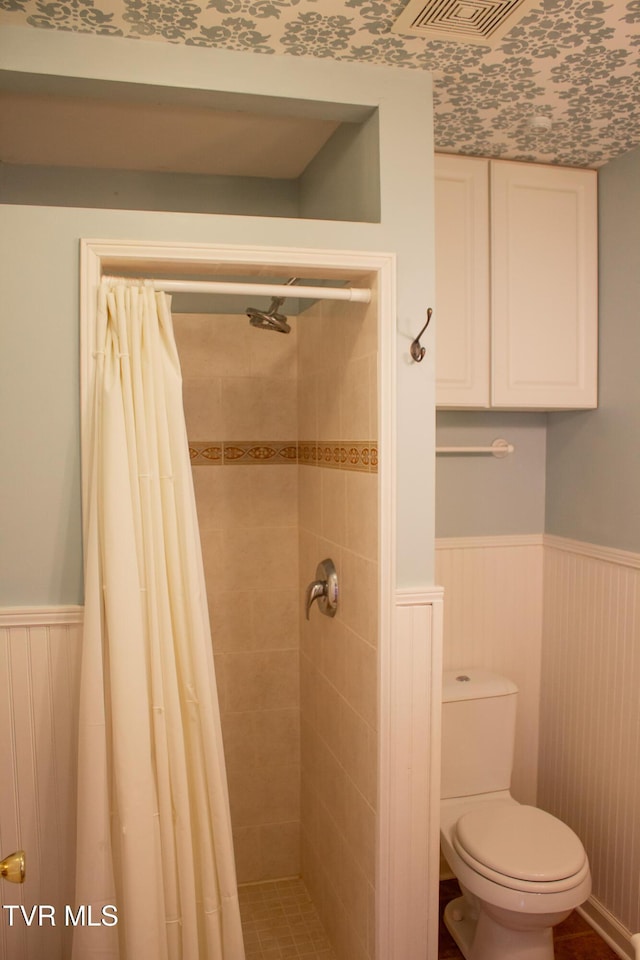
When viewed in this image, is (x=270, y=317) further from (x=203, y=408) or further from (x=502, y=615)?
(x=502, y=615)

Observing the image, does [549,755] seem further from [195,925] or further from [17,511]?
[17,511]

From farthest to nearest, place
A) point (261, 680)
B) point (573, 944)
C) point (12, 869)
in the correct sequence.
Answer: point (261, 680), point (573, 944), point (12, 869)

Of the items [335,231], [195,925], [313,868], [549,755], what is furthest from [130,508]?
[549,755]

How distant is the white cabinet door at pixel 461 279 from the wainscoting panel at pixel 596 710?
0.71m

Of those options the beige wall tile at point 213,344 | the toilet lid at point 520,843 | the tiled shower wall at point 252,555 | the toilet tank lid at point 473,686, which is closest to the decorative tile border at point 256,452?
the tiled shower wall at point 252,555

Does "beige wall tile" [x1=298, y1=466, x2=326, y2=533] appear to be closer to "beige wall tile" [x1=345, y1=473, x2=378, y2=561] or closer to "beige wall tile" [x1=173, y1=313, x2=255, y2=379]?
"beige wall tile" [x1=345, y1=473, x2=378, y2=561]

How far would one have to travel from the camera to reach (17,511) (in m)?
1.57

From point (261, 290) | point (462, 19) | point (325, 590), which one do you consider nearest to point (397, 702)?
point (325, 590)

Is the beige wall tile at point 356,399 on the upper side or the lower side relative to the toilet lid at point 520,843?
upper

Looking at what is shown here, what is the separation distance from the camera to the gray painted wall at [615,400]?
7.07 ft

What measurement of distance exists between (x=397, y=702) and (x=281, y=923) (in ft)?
3.56

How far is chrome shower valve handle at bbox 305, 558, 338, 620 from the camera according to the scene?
2055 mm

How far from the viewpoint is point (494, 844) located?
1956 mm

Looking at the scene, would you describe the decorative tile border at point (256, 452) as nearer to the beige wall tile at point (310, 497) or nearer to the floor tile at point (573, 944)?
the beige wall tile at point (310, 497)
